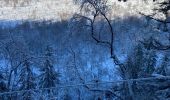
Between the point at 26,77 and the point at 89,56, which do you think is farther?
the point at 89,56

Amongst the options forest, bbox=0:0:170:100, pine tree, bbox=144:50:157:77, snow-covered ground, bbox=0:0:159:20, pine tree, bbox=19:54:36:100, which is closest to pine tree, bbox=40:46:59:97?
forest, bbox=0:0:170:100

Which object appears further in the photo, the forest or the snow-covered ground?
the snow-covered ground

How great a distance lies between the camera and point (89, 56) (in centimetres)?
3034

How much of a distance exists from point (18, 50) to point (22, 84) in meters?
2.85

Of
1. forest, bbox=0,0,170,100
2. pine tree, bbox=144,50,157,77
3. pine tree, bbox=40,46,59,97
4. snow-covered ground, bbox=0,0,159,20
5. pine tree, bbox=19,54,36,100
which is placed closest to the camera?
forest, bbox=0,0,170,100

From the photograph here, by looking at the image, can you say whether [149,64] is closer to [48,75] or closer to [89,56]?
[48,75]

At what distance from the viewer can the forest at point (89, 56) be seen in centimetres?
1436

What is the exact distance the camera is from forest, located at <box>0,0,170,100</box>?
14.4 meters

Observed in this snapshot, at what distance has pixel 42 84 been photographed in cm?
2262

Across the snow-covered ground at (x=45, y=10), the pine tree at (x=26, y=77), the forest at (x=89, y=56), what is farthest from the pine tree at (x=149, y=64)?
the snow-covered ground at (x=45, y=10)

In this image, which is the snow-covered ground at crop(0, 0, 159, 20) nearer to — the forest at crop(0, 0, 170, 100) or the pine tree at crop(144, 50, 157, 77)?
the forest at crop(0, 0, 170, 100)

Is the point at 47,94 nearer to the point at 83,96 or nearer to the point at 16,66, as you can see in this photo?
the point at 83,96

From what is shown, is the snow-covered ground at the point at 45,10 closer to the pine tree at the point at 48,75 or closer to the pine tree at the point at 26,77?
the pine tree at the point at 48,75

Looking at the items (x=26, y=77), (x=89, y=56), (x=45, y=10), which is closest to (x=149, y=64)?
(x=26, y=77)
